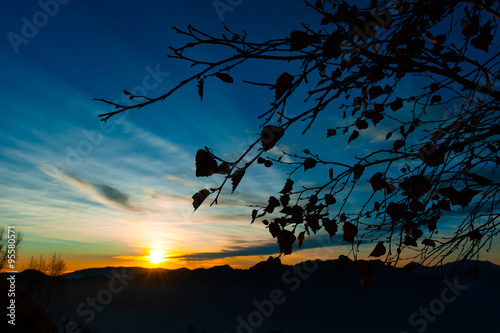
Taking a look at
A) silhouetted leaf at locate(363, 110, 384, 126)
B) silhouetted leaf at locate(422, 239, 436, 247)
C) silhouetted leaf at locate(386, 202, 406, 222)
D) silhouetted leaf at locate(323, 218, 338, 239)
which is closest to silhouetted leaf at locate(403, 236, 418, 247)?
silhouetted leaf at locate(386, 202, 406, 222)

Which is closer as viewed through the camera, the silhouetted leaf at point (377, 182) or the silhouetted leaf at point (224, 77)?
the silhouetted leaf at point (224, 77)

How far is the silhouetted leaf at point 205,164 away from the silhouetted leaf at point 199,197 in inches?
4.4

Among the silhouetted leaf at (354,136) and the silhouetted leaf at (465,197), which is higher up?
the silhouetted leaf at (354,136)

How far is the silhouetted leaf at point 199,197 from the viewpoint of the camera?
158 cm

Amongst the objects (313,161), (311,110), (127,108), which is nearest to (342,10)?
(313,161)

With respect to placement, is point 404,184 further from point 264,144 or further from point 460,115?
point 264,144

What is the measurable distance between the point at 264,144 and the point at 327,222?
1.80m

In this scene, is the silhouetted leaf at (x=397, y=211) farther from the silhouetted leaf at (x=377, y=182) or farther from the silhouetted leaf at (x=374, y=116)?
the silhouetted leaf at (x=374, y=116)

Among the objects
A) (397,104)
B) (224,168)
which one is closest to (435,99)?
(397,104)

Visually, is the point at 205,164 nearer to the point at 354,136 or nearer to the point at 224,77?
the point at 224,77

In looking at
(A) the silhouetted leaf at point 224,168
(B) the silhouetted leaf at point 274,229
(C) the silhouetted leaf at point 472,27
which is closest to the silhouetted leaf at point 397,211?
(B) the silhouetted leaf at point 274,229

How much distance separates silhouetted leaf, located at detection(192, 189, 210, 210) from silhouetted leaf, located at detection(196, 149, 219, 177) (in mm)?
112

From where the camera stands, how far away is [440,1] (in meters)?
3.13

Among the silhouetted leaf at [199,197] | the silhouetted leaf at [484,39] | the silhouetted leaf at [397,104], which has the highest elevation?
the silhouetted leaf at [484,39]
